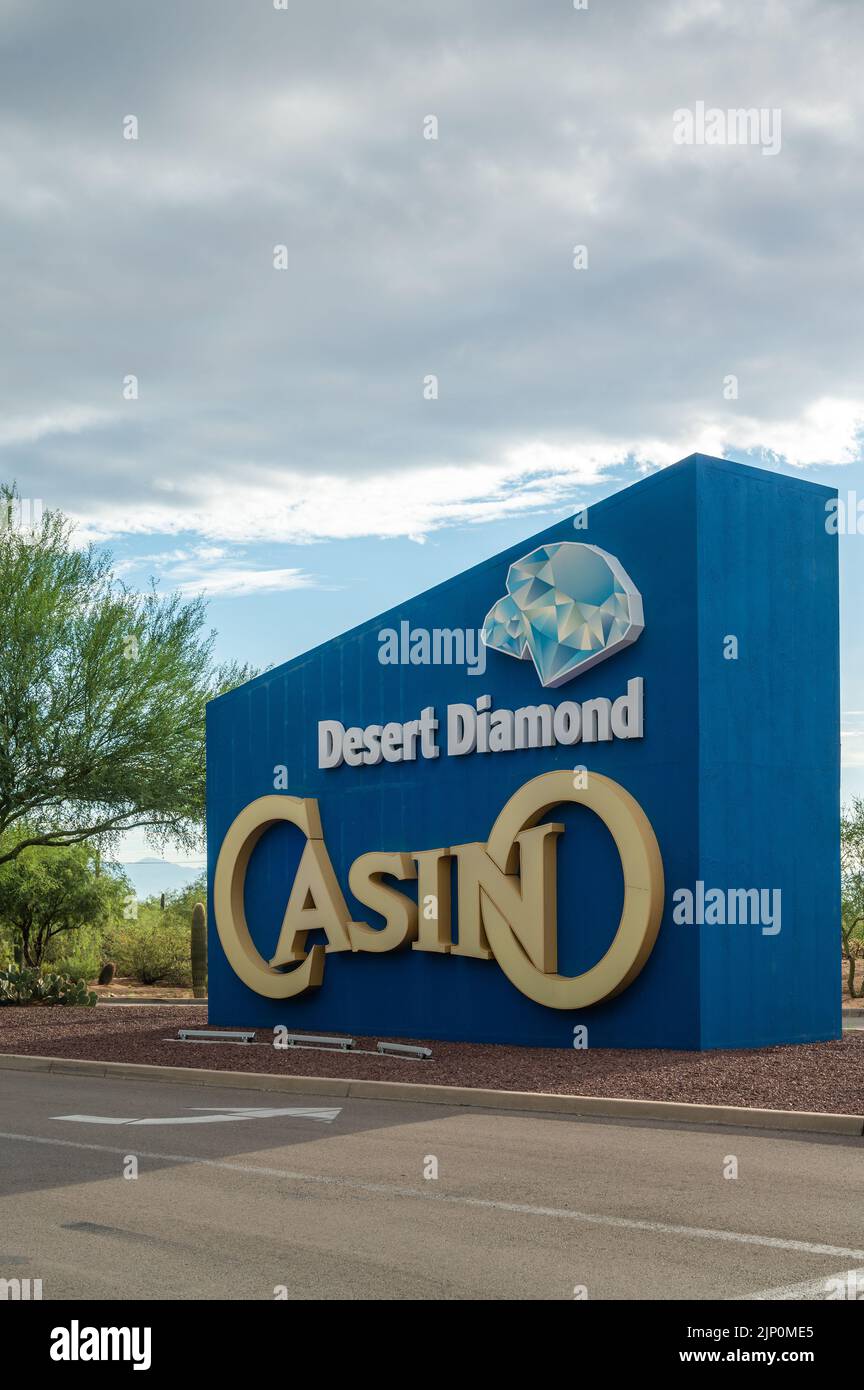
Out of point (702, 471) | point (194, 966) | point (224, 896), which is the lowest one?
point (194, 966)

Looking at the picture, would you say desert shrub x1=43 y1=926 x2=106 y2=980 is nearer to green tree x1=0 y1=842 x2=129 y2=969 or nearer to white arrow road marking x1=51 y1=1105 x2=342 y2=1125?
green tree x1=0 y1=842 x2=129 y2=969

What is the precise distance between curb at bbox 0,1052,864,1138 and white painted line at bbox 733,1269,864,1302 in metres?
4.84

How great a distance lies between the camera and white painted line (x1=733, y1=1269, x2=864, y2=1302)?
6145 mm

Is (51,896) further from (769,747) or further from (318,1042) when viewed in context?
(769,747)

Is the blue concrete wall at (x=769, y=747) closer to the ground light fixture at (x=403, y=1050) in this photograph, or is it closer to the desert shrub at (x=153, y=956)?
the ground light fixture at (x=403, y=1050)

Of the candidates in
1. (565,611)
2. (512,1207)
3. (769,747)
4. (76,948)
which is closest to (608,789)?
(769,747)

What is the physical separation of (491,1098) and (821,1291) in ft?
23.1

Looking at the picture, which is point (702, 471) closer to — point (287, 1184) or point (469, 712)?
point (469, 712)

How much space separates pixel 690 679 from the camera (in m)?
16.2

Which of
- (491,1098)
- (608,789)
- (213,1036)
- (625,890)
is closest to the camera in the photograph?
(491,1098)

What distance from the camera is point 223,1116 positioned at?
12617 mm

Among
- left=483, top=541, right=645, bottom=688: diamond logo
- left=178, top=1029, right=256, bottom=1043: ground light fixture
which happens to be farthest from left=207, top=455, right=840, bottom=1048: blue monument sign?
left=178, top=1029, right=256, bottom=1043: ground light fixture
